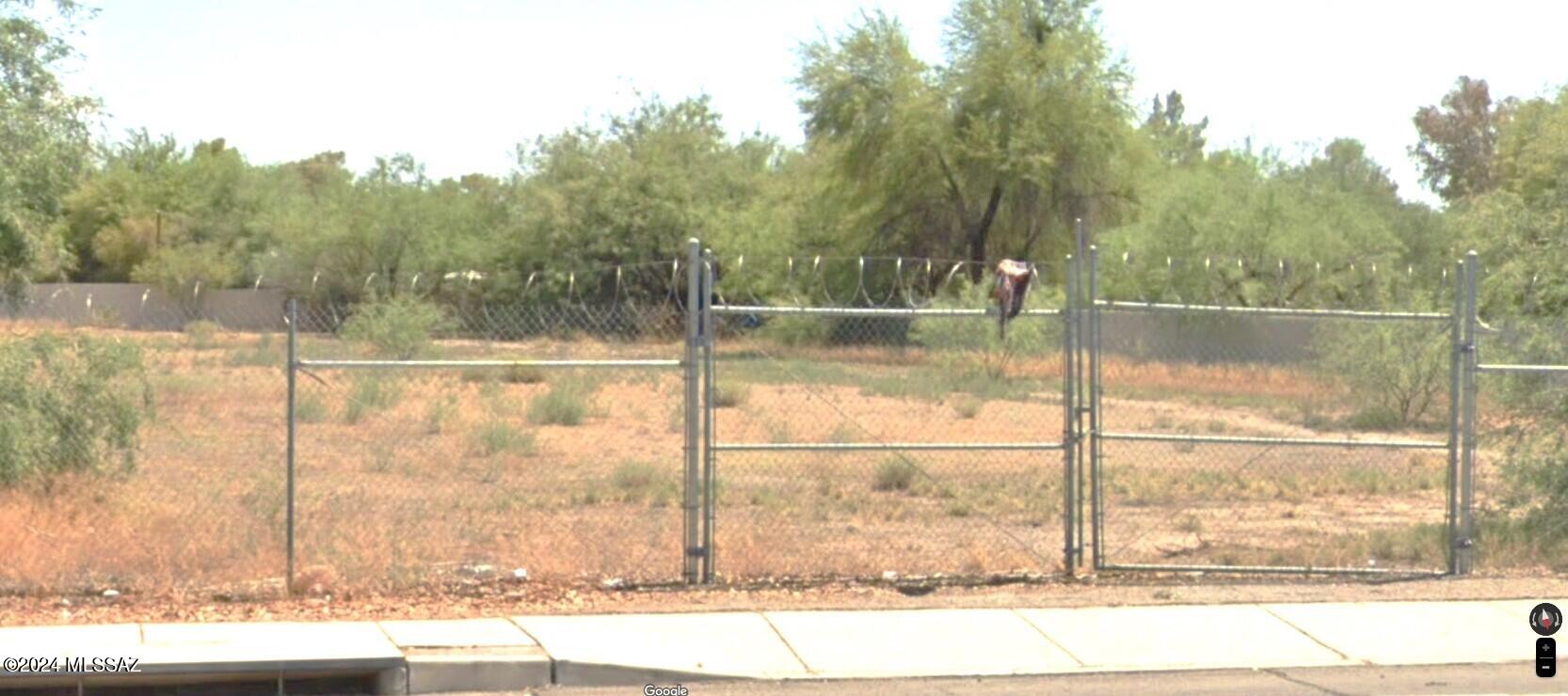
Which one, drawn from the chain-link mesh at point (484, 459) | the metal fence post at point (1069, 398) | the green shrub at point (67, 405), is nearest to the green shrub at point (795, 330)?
the chain-link mesh at point (484, 459)

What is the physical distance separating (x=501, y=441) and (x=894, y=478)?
14.8 feet

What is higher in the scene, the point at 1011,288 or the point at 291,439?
the point at 1011,288

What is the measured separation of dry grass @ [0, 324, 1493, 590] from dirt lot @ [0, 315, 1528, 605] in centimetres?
5

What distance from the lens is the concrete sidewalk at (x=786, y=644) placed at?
962 centimetres

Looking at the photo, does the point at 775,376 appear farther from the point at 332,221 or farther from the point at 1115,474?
the point at 332,221

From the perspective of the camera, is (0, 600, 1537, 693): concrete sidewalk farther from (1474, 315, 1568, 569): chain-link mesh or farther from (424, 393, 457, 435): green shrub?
(424, 393, 457, 435): green shrub

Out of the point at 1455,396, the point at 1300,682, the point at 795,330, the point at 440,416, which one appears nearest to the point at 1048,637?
the point at 1300,682

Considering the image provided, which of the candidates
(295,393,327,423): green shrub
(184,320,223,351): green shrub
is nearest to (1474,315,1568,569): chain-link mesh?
(295,393,327,423): green shrub

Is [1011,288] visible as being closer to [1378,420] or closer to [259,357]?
[1378,420]

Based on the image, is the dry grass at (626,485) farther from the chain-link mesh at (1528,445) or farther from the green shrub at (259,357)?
the chain-link mesh at (1528,445)

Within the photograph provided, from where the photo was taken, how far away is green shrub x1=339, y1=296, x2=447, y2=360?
26969 millimetres

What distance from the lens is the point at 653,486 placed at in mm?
17891

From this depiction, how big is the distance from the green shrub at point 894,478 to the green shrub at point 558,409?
19.9ft

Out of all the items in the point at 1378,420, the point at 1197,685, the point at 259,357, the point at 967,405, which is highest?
the point at 259,357
